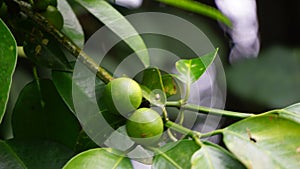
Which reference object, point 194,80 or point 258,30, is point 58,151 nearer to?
point 194,80

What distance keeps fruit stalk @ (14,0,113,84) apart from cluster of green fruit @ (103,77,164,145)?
0.05m

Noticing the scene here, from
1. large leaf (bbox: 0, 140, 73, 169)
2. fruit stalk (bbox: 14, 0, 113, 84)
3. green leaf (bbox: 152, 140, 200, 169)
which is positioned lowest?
large leaf (bbox: 0, 140, 73, 169)

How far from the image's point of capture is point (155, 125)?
562 mm

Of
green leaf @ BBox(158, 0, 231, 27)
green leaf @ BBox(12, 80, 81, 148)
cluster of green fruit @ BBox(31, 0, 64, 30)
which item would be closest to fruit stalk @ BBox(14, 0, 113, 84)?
cluster of green fruit @ BBox(31, 0, 64, 30)

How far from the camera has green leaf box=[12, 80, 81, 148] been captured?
73 cm

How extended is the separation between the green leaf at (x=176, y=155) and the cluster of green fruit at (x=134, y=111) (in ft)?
0.07

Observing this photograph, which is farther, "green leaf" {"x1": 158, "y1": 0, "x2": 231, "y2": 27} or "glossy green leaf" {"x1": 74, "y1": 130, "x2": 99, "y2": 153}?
"green leaf" {"x1": 158, "y1": 0, "x2": 231, "y2": 27}

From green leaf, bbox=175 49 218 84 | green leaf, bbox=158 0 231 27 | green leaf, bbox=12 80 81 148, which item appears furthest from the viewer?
green leaf, bbox=158 0 231 27

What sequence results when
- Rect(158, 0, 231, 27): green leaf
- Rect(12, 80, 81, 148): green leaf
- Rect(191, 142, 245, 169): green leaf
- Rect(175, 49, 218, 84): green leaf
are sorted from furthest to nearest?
Rect(158, 0, 231, 27): green leaf
Rect(12, 80, 81, 148): green leaf
Rect(175, 49, 218, 84): green leaf
Rect(191, 142, 245, 169): green leaf

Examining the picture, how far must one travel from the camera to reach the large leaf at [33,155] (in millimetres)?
615

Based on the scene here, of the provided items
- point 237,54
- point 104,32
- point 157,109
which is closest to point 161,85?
point 157,109

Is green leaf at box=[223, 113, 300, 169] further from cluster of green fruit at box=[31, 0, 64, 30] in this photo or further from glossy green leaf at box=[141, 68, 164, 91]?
cluster of green fruit at box=[31, 0, 64, 30]

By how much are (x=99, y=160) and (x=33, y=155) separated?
0.42 feet

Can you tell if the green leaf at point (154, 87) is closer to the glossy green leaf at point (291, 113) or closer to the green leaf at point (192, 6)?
the glossy green leaf at point (291, 113)
